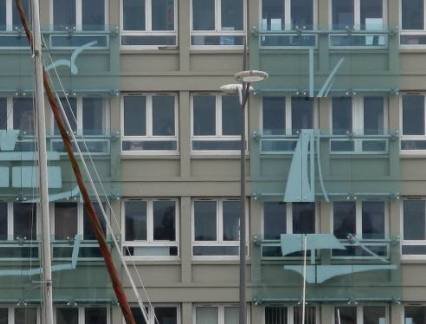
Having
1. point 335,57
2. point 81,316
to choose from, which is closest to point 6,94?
point 81,316

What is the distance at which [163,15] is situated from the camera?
Result: 44500 mm

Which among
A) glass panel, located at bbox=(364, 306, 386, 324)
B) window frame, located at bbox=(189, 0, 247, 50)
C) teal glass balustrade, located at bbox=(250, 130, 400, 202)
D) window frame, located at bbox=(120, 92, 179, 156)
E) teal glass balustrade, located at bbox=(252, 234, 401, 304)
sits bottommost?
glass panel, located at bbox=(364, 306, 386, 324)

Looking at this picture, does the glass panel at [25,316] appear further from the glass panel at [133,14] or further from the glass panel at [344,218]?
the glass panel at [344,218]

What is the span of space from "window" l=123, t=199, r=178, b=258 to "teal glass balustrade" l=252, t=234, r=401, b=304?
236 cm

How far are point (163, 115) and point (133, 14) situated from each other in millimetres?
2937

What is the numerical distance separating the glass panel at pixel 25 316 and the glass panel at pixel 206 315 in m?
4.46

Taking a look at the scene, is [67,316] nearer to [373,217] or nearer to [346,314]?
[346,314]

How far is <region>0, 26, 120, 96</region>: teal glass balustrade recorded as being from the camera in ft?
143

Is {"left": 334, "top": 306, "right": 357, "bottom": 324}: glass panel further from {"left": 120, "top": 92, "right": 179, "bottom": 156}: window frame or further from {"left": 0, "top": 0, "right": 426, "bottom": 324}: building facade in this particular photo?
{"left": 120, "top": 92, "right": 179, "bottom": 156}: window frame

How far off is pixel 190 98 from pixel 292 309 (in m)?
6.50

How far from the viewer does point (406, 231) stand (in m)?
44.4

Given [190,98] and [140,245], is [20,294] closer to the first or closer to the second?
[140,245]

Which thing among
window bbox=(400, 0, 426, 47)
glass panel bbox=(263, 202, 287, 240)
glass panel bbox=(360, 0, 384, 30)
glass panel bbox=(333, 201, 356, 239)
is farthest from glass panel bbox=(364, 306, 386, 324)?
glass panel bbox=(360, 0, 384, 30)

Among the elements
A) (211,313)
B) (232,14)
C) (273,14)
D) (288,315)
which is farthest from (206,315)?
(273,14)
